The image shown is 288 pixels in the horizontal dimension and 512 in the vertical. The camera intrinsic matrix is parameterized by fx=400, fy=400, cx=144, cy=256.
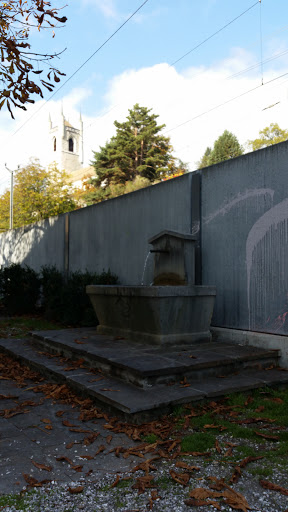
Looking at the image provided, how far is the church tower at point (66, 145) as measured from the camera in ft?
256

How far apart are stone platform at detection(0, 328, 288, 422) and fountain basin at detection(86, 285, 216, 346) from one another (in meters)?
0.17

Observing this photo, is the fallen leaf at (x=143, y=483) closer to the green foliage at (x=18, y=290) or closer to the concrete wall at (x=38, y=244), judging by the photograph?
the green foliage at (x=18, y=290)

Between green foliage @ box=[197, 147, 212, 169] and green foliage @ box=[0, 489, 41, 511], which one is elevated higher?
green foliage @ box=[197, 147, 212, 169]

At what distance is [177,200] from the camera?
688 centimetres

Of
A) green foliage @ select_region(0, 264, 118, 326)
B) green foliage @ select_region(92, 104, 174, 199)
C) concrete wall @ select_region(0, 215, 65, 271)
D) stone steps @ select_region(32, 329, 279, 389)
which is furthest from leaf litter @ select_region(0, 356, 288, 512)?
green foliage @ select_region(92, 104, 174, 199)

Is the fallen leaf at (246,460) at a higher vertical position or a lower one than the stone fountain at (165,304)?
lower

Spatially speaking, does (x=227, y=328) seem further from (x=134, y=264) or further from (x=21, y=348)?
(x=21, y=348)

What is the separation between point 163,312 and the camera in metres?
5.09

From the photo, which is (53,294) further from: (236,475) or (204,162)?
(204,162)

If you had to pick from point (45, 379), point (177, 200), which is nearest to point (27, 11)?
point (177, 200)

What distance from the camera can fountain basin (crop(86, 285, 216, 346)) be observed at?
5.08m

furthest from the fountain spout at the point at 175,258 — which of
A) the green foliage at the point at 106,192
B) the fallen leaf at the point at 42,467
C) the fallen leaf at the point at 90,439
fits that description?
the green foliage at the point at 106,192

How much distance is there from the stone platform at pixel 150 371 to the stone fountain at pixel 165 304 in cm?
20

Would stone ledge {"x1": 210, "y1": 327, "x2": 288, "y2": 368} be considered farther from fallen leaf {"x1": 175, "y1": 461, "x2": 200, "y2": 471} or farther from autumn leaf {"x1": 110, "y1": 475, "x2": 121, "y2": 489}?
autumn leaf {"x1": 110, "y1": 475, "x2": 121, "y2": 489}
